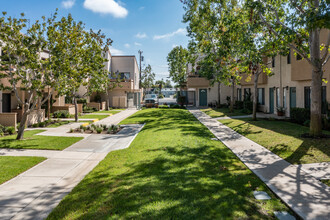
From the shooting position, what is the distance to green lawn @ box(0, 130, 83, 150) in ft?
33.5

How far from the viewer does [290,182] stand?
5.71 m

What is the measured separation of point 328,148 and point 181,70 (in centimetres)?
4187

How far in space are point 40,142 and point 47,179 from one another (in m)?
5.21

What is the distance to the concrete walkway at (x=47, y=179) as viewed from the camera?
4926 mm

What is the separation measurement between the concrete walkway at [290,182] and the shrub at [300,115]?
7.55 meters

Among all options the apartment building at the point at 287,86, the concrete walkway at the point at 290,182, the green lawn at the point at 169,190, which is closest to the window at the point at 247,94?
the apartment building at the point at 287,86

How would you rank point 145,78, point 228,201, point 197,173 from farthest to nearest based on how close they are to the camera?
point 145,78 < point 197,173 < point 228,201

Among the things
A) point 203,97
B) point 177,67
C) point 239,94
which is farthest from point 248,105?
point 177,67

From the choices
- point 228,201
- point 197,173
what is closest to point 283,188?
point 228,201

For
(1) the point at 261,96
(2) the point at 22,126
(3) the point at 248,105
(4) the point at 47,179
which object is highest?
(1) the point at 261,96

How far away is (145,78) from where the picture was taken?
60406mm

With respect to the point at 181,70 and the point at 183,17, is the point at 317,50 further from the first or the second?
the point at 181,70

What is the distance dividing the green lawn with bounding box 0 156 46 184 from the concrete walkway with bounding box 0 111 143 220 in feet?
0.64

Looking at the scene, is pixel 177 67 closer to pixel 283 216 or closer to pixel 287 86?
pixel 287 86
